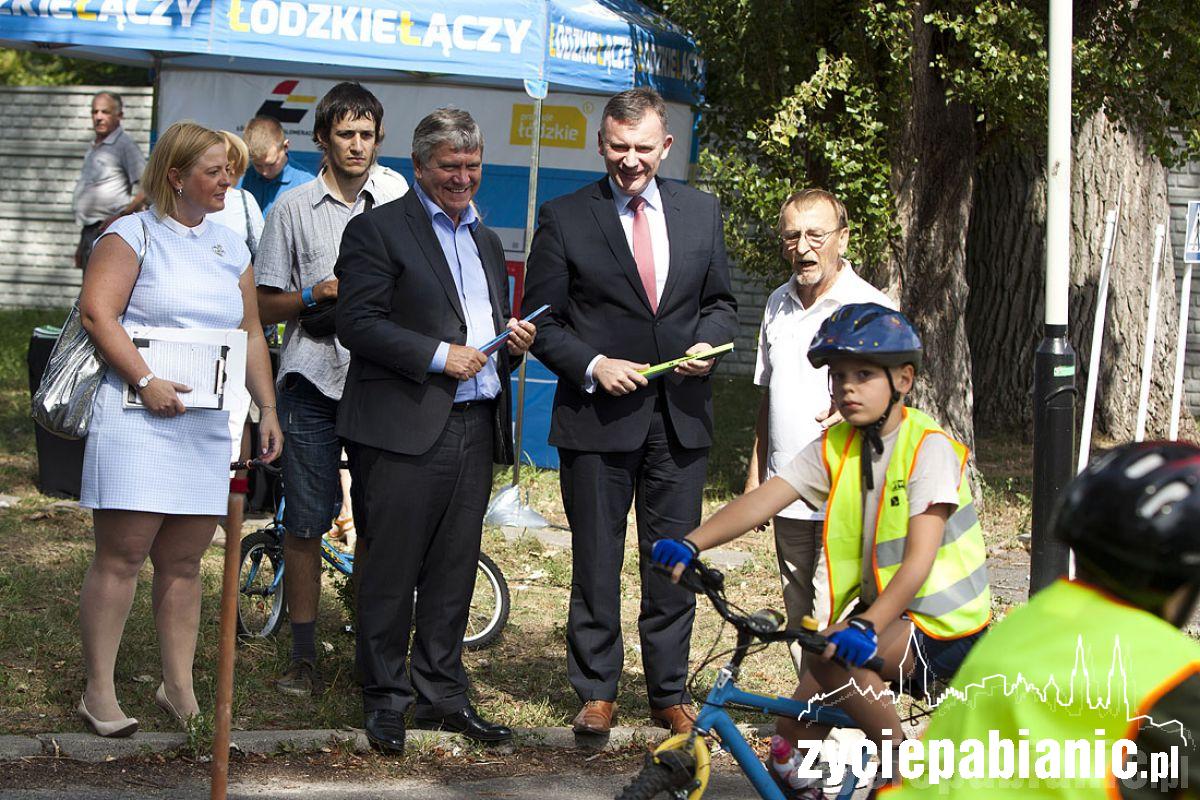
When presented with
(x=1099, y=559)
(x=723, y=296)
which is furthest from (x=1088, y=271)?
(x=1099, y=559)

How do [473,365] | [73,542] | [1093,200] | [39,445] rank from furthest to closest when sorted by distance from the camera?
[1093,200] < [39,445] < [73,542] < [473,365]

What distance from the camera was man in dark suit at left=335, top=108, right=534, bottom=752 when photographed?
5340 millimetres

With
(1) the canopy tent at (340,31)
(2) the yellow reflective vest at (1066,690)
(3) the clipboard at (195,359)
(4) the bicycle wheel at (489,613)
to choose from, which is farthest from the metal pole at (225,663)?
(1) the canopy tent at (340,31)

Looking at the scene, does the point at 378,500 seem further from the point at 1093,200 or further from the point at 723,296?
the point at 1093,200

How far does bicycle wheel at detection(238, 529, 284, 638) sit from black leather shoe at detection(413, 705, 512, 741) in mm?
1369

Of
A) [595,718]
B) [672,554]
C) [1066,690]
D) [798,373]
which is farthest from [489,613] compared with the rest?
[1066,690]

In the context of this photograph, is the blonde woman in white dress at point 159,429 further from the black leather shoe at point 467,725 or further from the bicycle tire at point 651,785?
the bicycle tire at point 651,785

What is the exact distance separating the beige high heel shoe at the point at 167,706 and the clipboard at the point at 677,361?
6.58 feet

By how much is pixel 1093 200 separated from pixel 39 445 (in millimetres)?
8713

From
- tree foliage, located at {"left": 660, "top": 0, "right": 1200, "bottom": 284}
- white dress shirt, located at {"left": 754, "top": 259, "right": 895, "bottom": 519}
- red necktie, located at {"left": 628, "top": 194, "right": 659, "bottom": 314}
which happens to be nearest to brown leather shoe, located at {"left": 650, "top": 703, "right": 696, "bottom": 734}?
white dress shirt, located at {"left": 754, "top": 259, "right": 895, "bottom": 519}

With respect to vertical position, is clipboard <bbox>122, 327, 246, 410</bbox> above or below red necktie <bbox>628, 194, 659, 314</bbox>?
below

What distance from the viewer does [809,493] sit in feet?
13.2

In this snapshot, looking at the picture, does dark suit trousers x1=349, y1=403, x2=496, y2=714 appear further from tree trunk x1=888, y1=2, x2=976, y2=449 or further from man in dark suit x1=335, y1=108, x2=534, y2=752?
A: tree trunk x1=888, y1=2, x2=976, y2=449

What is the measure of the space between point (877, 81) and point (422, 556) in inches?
233
